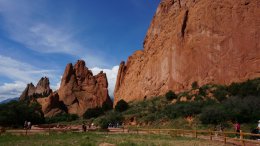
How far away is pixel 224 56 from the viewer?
55.8 meters

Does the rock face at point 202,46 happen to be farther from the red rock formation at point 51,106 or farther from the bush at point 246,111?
the red rock formation at point 51,106

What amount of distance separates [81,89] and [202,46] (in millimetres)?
63653

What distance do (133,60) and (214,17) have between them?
35253mm

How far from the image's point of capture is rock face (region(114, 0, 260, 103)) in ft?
179

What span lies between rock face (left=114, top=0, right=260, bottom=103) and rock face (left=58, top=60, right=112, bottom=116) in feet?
119

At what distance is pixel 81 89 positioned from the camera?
4387 inches

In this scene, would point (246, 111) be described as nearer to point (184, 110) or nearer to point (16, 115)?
point (184, 110)

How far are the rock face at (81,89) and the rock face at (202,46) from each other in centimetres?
3615

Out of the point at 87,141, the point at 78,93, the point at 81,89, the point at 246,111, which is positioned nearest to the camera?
the point at 87,141

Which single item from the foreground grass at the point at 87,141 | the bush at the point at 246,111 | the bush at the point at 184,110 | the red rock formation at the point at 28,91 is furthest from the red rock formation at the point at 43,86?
the foreground grass at the point at 87,141

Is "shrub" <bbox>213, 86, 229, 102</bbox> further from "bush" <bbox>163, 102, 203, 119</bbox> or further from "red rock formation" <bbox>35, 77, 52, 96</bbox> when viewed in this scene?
"red rock formation" <bbox>35, 77, 52, 96</bbox>

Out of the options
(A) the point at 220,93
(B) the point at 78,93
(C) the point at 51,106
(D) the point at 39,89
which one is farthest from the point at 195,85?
(D) the point at 39,89

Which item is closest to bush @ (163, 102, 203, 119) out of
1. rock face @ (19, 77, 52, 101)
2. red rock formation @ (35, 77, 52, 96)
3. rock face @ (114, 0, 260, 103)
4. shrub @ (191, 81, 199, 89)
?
shrub @ (191, 81, 199, 89)

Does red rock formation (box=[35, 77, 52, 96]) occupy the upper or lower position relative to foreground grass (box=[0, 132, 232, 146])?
upper
